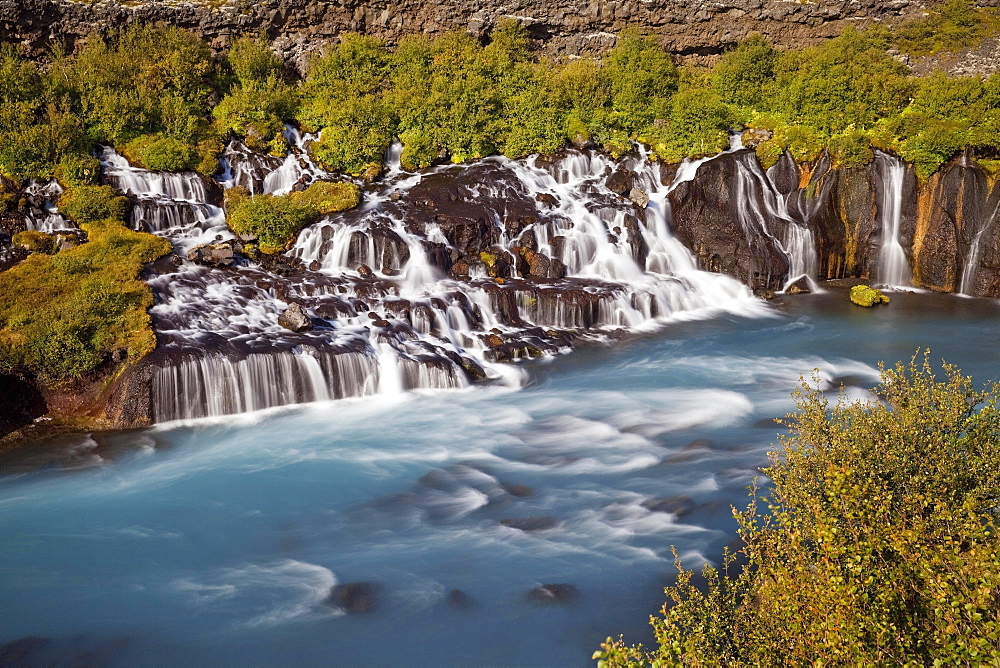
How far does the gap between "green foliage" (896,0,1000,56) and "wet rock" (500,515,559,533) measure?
33.4 meters

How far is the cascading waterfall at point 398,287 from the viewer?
18.0m

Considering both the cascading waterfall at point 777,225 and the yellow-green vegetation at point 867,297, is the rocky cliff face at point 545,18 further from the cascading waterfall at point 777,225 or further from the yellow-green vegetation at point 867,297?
the yellow-green vegetation at point 867,297

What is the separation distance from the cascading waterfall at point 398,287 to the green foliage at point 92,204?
683 mm

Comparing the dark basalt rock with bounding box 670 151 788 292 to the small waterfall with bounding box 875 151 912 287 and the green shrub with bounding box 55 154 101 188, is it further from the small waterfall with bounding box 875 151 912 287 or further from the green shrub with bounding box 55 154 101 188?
the green shrub with bounding box 55 154 101 188

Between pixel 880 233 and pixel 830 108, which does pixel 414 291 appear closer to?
pixel 880 233

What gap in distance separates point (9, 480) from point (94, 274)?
25.4 ft

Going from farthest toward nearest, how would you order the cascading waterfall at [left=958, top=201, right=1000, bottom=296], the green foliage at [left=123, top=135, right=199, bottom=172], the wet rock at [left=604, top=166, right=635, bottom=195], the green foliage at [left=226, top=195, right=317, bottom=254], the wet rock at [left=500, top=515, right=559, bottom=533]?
the wet rock at [left=604, top=166, right=635, bottom=195]
the green foliage at [left=123, top=135, right=199, bottom=172]
the cascading waterfall at [left=958, top=201, right=1000, bottom=296]
the green foliage at [left=226, top=195, right=317, bottom=254]
the wet rock at [left=500, top=515, right=559, bottom=533]

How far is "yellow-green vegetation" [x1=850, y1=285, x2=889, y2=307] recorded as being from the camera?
24547 mm

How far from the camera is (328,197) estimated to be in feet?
85.0

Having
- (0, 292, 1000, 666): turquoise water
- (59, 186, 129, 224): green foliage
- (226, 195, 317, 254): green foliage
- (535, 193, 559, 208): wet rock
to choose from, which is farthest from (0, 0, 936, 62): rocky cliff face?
(0, 292, 1000, 666): turquoise water

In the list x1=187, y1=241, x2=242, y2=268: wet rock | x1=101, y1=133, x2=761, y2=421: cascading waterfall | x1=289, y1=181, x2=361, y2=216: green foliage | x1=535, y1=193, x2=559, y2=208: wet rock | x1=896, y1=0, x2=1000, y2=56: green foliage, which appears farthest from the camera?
x1=896, y1=0, x2=1000, y2=56: green foliage

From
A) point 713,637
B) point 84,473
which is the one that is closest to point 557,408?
point 84,473

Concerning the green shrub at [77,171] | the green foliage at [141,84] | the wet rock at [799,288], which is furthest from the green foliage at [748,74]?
the green shrub at [77,171]

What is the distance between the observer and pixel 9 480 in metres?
14.2
